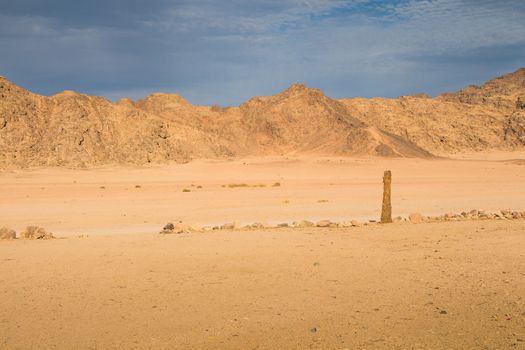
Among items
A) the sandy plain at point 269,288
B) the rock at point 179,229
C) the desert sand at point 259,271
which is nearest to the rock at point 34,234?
the desert sand at point 259,271

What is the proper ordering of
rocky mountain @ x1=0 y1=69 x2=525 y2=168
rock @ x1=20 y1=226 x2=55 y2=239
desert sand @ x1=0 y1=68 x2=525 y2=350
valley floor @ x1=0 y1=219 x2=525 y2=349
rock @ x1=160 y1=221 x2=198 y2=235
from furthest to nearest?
rocky mountain @ x1=0 y1=69 x2=525 y2=168 → rock @ x1=160 y1=221 x2=198 y2=235 → rock @ x1=20 y1=226 x2=55 y2=239 → desert sand @ x1=0 y1=68 x2=525 y2=350 → valley floor @ x1=0 y1=219 x2=525 y2=349

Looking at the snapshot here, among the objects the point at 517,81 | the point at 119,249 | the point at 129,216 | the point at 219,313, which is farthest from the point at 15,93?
the point at 517,81

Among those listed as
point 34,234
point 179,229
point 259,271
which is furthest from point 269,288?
point 34,234

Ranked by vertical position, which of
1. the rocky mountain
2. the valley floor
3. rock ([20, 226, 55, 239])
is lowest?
the valley floor

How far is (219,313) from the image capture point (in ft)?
21.7

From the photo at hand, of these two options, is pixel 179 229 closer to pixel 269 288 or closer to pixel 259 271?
pixel 259 271

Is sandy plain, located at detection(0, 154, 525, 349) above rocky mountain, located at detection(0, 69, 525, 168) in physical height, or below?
below

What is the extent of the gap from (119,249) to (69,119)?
4817 centimetres

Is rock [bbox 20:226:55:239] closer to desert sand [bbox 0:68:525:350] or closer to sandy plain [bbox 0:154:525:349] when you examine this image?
desert sand [bbox 0:68:525:350]

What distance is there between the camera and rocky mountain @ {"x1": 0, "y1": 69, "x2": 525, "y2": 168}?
53.8 meters

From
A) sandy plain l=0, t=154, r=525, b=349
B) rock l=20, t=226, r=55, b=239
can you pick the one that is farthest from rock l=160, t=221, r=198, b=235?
rock l=20, t=226, r=55, b=239

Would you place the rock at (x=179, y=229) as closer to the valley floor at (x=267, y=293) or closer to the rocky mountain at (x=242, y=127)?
the valley floor at (x=267, y=293)

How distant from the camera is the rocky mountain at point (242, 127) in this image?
53.8m

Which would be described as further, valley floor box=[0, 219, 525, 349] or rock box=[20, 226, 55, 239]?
rock box=[20, 226, 55, 239]
